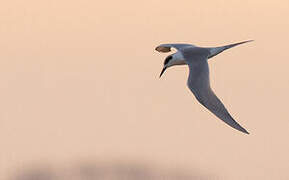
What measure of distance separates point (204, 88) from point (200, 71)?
946 mm

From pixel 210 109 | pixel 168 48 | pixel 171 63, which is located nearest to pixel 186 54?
pixel 171 63

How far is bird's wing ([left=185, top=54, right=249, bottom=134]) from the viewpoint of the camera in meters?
15.6

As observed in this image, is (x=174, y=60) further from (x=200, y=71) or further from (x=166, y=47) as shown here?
(x=166, y=47)

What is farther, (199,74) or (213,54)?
(213,54)

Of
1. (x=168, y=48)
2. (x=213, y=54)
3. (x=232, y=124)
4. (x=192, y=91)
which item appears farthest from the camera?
(x=168, y=48)

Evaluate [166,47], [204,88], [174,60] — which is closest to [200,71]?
[204,88]

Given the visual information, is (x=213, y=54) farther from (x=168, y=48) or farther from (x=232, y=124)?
(x=232, y=124)

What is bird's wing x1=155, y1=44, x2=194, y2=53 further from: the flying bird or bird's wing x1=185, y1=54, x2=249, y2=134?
bird's wing x1=185, y1=54, x2=249, y2=134

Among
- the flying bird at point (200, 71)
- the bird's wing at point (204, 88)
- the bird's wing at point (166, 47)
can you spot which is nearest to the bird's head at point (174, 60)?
the flying bird at point (200, 71)

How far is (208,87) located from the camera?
56.2 feet

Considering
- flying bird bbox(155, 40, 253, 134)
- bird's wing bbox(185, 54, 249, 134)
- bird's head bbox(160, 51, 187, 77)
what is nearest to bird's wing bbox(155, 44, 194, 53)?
flying bird bbox(155, 40, 253, 134)

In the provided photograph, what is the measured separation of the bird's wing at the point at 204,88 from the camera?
614 inches

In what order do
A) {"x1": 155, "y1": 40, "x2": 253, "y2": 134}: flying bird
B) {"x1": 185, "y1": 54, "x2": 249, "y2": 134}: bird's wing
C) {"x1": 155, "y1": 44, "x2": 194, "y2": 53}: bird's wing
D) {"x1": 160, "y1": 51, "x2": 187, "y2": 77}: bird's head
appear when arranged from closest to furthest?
{"x1": 185, "y1": 54, "x2": 249, "y2": 134}: bird's wing
{"x1": 155, "y1": 40, "x2": 253, "y2": 134}: flying bird
{"x1": 160, "y1": 51, "x2": 187, "y2": 77}: bird's head
{"x1": 155, "y1": 44, "x2": 194, "y2": 53}: bird's wing

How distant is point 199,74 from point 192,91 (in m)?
0.95
